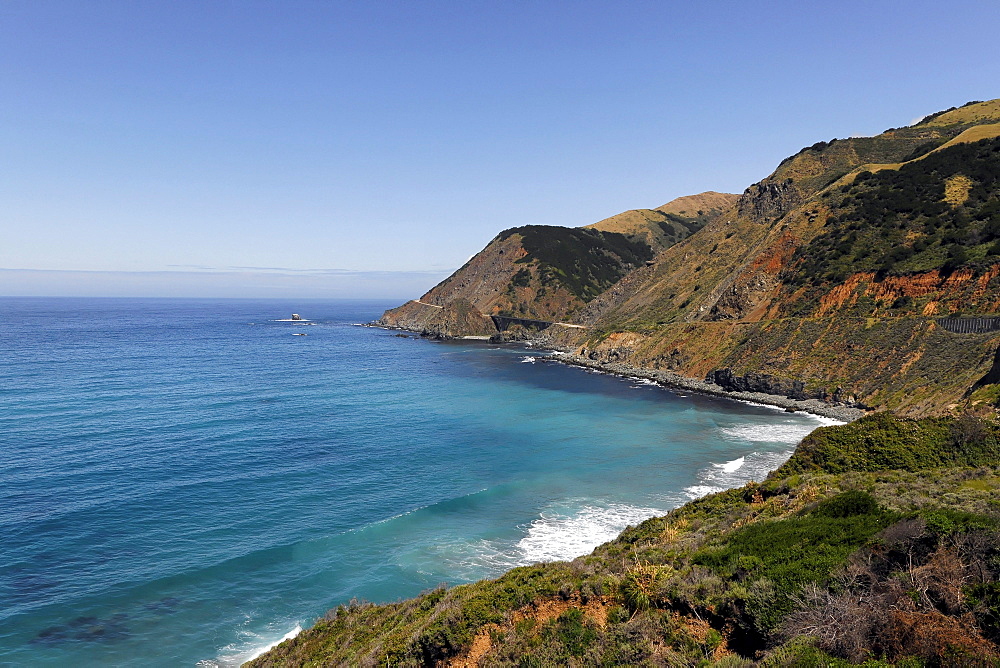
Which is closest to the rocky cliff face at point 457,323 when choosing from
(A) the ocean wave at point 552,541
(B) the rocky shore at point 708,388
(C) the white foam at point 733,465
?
(B) the rocky shore at point 708,388

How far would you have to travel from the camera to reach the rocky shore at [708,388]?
61.2 m

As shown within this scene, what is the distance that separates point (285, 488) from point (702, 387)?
198ft

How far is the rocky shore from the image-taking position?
61.2 metres

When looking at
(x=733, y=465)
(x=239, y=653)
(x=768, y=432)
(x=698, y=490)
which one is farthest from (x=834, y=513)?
(x=768, y=432)

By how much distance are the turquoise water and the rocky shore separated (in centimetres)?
315

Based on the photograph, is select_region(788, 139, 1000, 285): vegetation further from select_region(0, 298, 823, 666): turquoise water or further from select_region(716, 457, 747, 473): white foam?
select_region(716, 457, 747, 473): white foam

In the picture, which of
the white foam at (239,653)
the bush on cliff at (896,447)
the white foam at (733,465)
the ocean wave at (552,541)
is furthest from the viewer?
the white foam at (733,465)

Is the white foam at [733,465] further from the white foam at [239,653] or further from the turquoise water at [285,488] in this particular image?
the white foam at [239,653]

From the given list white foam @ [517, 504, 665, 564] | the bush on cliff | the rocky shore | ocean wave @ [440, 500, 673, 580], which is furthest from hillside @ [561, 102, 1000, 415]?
ocean wave @ [440, 500, 673, 580]

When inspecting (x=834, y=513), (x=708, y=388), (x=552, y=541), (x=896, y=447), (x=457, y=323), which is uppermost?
(x=457, y=323)

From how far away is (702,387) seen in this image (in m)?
79.4

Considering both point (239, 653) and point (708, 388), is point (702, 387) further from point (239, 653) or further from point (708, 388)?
point (239, 653)

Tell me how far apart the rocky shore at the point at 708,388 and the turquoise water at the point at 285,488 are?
10.3ft

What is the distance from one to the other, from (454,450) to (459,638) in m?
34.4
